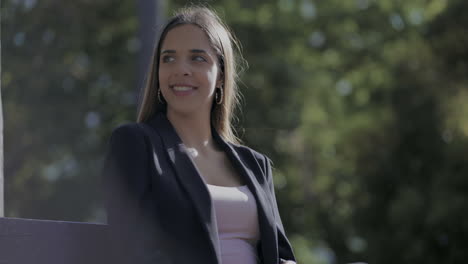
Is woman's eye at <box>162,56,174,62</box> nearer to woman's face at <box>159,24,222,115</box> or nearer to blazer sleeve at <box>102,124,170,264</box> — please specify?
woman's face at <box>159,24,222,115</box>

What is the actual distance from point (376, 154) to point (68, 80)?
515 cm

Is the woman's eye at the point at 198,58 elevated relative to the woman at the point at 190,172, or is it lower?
elevated

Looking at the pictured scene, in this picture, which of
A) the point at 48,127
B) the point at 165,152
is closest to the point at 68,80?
the point at 48,127

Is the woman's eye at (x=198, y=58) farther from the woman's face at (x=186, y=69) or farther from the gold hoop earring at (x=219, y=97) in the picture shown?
the gold hoop earring at (x=219, y=97)

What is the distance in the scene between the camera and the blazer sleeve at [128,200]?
2.97 metres

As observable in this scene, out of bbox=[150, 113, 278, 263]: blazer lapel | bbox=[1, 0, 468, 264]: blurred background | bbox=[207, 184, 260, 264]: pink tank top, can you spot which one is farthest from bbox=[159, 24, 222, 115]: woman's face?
bbox=[1, 0, 468, 264]: blurred background

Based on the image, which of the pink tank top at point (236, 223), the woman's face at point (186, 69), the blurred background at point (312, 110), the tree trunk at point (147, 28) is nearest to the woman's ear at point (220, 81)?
the woman's face at point (186, 69)

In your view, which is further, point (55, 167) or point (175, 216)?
point (55, 167)

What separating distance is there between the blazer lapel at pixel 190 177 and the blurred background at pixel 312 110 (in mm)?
8207

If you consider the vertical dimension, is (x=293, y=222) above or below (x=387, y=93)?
below

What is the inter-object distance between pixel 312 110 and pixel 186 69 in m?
13.1

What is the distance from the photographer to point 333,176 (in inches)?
668

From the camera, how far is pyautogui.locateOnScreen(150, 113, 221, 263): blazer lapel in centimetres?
301

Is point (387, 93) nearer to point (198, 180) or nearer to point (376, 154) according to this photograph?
point (376, 154)
